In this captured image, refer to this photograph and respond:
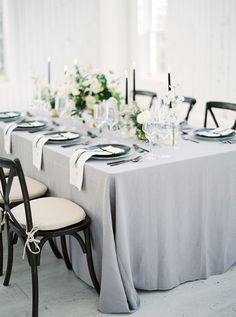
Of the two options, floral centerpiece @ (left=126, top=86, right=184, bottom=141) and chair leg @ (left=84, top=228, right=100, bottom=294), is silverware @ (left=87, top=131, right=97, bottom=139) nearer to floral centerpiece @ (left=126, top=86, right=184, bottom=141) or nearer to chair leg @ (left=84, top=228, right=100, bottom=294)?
floral centerpiece @ (left=126, top=86, right=184, bottom=141)

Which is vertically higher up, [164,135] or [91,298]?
[164,135]

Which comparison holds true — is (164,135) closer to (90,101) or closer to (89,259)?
(90,101)

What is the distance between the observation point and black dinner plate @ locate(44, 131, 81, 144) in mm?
3283

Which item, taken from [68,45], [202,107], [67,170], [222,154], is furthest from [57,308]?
[68,45]

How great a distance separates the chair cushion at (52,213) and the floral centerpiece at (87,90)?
0.93 m

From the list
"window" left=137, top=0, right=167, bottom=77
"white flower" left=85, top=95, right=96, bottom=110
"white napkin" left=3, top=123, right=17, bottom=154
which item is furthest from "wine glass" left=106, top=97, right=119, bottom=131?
"window" left=137, top=0, right=167, bottom=77

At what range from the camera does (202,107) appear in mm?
5148

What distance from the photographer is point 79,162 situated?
9.27 ft

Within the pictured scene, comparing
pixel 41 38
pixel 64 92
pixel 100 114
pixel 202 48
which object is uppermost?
pixel 41 38

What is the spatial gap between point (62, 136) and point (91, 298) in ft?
3.59

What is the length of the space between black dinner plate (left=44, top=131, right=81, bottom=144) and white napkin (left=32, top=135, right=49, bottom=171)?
48mm

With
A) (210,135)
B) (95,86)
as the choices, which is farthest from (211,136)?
(95,86)

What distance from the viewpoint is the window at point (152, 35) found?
5664 mm

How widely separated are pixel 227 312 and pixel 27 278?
1.17m
